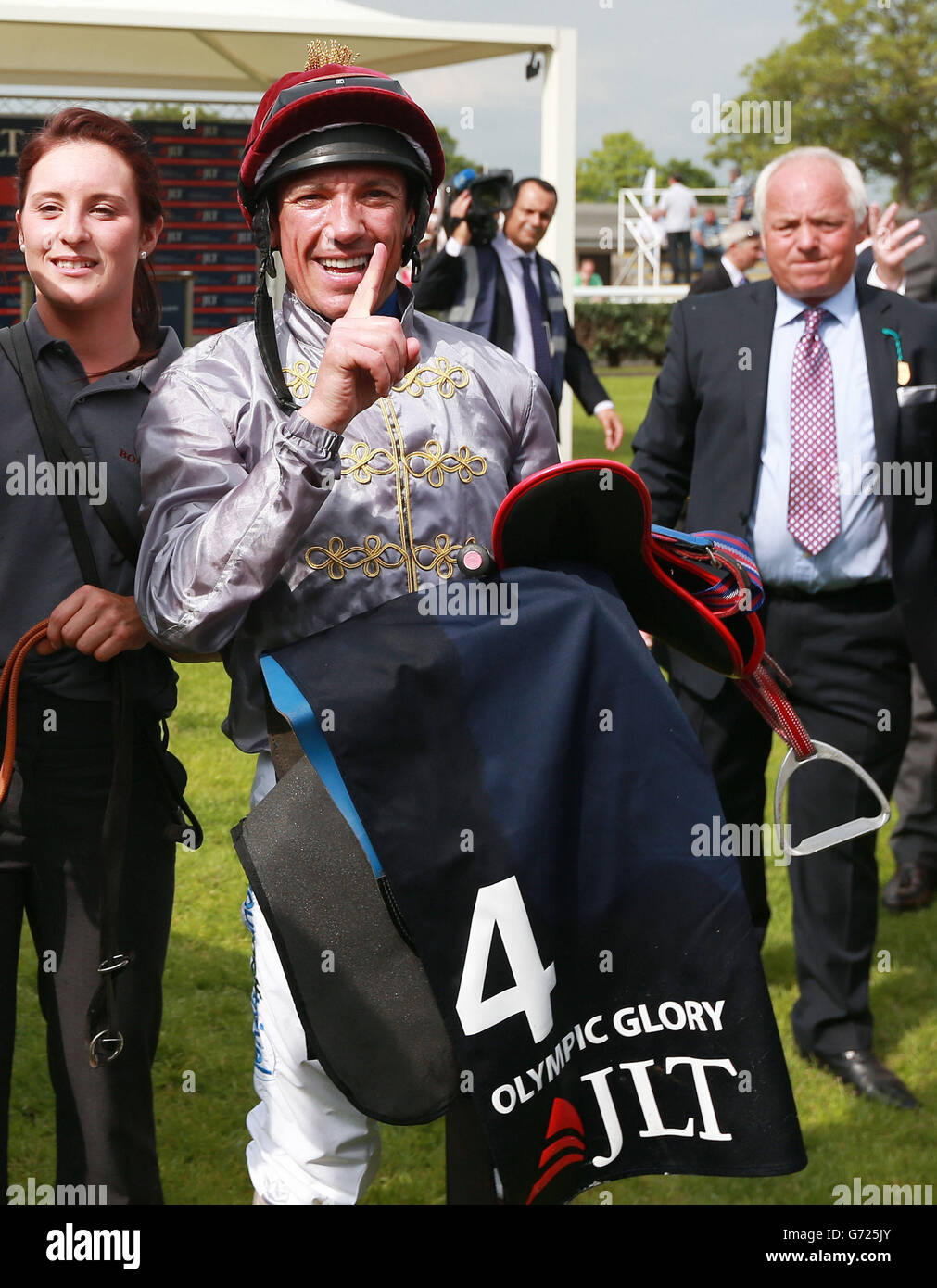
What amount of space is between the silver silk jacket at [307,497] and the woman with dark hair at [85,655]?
30 centimetres

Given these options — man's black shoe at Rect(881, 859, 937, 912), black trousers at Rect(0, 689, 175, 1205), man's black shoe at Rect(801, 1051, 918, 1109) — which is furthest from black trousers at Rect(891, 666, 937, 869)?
black trousers at Rect(0, 689, 175, 1205)

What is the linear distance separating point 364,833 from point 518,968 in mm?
293

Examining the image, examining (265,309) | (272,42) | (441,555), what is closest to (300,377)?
(265,309)

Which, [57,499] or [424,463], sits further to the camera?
[57,499]

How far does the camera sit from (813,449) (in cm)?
401

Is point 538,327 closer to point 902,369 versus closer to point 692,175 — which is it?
point 902,369

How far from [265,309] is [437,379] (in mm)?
295

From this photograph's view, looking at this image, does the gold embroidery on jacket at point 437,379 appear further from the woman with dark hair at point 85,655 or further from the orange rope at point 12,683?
the orange rope at point 12,683

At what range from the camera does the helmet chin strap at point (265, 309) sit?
220 cm

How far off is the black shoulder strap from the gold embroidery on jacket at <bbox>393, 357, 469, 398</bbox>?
585 millimetres

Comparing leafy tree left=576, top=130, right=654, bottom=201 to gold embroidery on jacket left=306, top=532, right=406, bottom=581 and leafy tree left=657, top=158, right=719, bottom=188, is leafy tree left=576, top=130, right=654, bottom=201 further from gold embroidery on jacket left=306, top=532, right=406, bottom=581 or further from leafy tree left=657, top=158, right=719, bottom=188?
gold embroidery on jacket left=306, top=532, right=406, bottom=581

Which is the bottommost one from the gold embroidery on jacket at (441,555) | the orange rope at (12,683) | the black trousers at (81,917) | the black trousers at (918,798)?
the black trousers at (918,798)

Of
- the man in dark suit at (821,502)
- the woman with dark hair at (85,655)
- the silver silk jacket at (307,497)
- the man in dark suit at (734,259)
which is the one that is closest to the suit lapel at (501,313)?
the man in dark suit at (734,259)
